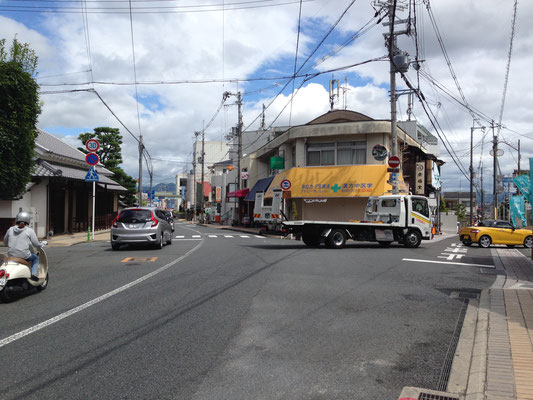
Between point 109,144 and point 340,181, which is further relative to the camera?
point 109,144

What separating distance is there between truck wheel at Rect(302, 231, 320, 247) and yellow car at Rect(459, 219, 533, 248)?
9.16 m

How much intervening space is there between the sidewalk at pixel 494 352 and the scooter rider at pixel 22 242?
6.86m

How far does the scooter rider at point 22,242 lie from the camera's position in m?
7.88

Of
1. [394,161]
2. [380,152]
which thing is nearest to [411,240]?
[394,161]

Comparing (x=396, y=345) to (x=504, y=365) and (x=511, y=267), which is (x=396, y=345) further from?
(x=511, y=267)

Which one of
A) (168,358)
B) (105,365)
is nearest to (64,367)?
(105,365)

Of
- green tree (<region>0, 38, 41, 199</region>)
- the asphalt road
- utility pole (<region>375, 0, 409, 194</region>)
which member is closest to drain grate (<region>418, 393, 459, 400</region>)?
the asphalt road

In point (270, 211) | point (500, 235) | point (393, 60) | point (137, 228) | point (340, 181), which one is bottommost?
point (500, 235)

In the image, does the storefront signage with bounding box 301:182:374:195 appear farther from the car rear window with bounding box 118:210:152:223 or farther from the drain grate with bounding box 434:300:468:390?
the drain grate with bounding box 434:300:468:390

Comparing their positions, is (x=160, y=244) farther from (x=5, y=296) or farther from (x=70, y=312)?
(x=70, y=312)

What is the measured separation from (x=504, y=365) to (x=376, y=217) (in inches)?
596

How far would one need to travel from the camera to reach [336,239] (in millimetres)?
17406

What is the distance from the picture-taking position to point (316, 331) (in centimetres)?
588

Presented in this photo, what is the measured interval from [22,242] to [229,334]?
4.60 metres
